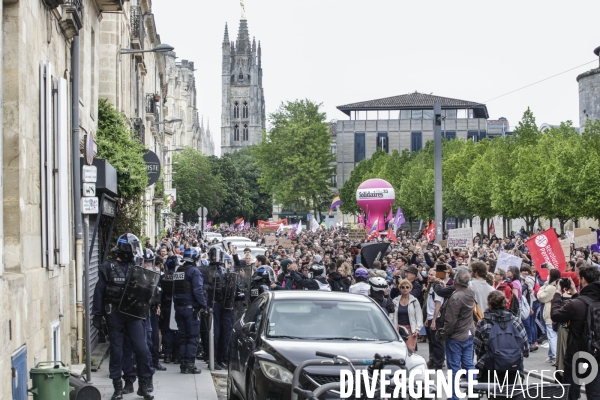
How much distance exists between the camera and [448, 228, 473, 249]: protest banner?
102 ft

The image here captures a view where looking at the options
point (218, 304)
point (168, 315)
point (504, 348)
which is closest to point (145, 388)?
point (168, 315)

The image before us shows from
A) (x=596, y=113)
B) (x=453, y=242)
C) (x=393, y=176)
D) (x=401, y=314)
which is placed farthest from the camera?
(x=393, y=176)

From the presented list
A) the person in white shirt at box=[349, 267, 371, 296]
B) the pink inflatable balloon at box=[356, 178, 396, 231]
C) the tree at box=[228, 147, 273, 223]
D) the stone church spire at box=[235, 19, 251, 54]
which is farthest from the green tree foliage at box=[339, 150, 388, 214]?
the stone church spire at box=[235, 19, 251, 54]

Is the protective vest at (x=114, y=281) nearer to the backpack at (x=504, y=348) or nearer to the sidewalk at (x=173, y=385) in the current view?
the sidewalk at (x=173, y=385)

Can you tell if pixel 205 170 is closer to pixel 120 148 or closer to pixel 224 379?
pixel 120 148

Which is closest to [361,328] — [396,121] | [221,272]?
[221,272]

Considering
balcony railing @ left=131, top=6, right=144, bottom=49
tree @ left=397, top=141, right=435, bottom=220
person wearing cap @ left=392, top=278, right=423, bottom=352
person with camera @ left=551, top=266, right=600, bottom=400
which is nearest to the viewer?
person with camera @ left=551, top=266, right=600, bottom=400

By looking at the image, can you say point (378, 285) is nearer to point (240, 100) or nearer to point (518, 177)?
point (518, 177)

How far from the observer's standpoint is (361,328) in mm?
10078

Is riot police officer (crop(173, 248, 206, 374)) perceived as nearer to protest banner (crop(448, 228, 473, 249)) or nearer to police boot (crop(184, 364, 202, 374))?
police boot (crop(184, 364, 202, 374))

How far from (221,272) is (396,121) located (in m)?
90.6

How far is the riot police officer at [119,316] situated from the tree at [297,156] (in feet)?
275

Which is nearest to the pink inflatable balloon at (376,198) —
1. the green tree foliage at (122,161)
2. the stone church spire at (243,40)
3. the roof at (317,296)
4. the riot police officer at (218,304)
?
the green tree foliage at (122,161)

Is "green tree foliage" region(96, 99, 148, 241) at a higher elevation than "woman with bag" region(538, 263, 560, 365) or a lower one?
higher
